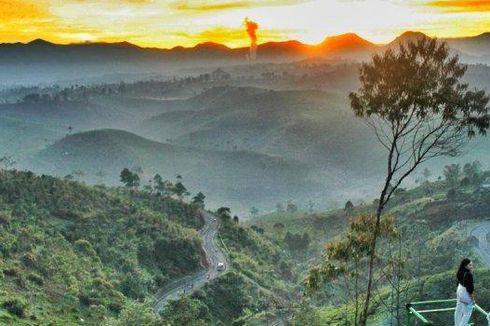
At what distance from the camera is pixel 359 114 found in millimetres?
33812

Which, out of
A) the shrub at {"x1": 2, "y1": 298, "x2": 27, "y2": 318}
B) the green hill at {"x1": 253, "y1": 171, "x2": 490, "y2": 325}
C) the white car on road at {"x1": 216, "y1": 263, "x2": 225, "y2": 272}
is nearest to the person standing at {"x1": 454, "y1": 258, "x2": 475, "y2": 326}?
the green hill at {"x1": 253, "y1": 171, "x2": 490, "y2": 325}

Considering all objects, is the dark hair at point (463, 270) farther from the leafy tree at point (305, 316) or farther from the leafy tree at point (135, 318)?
the leafy tree at point (305, 316)

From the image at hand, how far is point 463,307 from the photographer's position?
1748 centimetres

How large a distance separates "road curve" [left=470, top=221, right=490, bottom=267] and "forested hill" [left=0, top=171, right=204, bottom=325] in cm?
4856

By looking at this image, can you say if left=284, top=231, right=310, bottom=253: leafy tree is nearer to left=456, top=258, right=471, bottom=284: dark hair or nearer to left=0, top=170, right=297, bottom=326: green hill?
left=0, top=170, right=297, bottom=326: green hill

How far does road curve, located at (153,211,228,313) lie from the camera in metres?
76.8

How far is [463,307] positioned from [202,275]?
7272cm

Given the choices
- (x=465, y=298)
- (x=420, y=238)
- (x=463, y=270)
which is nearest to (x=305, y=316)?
(x=463, y=270)

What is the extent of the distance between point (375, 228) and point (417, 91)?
9.38m

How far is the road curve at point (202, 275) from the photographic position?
252 ft

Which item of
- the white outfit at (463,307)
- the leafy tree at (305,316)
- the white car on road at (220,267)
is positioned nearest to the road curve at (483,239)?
the white car on road at (220,267)

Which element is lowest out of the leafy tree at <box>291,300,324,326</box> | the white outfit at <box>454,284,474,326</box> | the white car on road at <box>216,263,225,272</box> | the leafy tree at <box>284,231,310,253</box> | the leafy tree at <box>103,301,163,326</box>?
the leafy tree at <box>284,231,310,253</box>

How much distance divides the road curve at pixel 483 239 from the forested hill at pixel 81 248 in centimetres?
4856

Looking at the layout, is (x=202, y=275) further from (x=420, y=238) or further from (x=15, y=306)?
(x=15, y=306)
